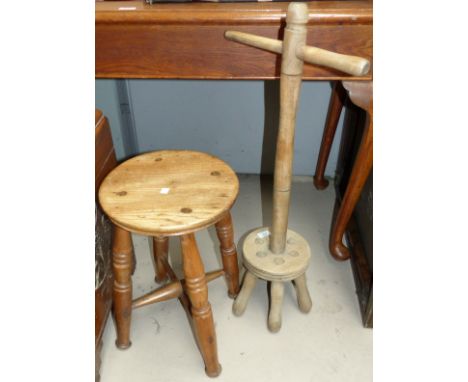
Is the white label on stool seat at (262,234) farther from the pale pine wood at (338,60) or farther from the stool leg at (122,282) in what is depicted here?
the pale pine wood at (338,60)

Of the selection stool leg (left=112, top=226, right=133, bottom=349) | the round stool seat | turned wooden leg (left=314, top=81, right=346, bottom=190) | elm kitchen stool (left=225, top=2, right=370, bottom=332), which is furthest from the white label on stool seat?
turned wooden leg (left=314, top=81, right=346, bottom=190)

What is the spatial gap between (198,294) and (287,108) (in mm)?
483

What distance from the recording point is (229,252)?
1182 millimetres

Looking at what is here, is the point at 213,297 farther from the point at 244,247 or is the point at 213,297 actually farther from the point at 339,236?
the point at 339,236

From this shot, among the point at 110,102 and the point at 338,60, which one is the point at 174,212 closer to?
the point at 338,60

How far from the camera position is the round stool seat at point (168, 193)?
0.85 metres

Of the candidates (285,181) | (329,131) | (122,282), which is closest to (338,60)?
A: (285,181)

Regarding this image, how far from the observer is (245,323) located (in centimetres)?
126

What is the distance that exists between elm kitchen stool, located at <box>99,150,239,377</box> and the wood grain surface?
24 centimetres

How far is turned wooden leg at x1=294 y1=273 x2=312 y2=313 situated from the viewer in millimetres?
1194

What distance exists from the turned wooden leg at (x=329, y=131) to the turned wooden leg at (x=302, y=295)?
2.38 feet

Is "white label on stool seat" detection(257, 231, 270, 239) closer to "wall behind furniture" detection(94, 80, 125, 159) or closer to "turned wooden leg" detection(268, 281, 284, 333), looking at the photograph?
"turned wooden leg" detection(268, 281, 284, 333)

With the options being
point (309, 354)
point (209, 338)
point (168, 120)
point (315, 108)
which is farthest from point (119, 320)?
point (315, 108)

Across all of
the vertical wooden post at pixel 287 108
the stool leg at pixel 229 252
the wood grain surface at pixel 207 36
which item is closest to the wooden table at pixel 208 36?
the wood grain surface at pixel 207 36
